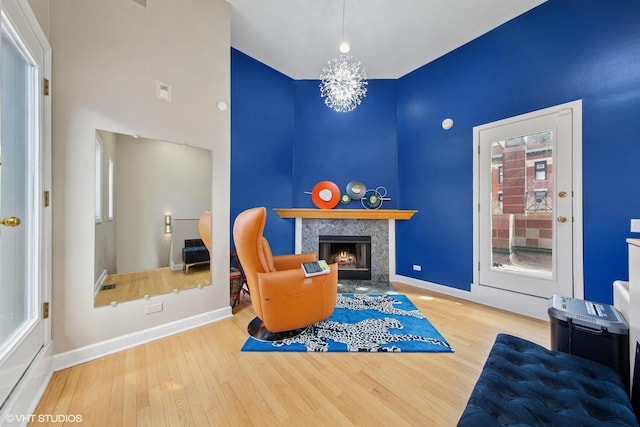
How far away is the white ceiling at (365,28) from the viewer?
257 centimetres

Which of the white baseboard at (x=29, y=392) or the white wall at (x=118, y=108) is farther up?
the white wall at (x=118, y=108)

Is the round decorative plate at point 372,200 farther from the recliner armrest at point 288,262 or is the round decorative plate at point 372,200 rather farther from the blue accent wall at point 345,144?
the recliner armrest at point 288,262

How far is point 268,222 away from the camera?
3.64 m

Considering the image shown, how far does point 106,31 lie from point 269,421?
3024 millimetres

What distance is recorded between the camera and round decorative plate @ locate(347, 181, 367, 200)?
3.76m

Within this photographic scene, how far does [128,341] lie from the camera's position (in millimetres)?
1906

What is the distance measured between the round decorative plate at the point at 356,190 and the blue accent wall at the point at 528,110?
0.69 m

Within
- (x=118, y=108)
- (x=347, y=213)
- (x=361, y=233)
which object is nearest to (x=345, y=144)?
(x=347, y=213)

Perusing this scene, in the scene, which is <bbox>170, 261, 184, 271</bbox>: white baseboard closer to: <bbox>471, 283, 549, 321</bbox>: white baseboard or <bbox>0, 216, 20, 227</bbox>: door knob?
<bbox>0, 216, 20, 227</bbox>: door knob

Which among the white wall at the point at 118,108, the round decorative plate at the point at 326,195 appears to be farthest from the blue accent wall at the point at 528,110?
the white wall at the point at 118,108

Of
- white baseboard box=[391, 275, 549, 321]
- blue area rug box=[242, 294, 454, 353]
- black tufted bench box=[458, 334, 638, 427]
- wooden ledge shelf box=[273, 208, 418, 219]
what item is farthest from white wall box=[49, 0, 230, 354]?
white baseboard box=[391, 275, 549, 321]

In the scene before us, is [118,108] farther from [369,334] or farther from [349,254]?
[349,254]

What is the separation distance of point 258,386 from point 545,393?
149 centimetres

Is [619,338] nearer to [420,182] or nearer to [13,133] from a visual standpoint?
[420,182]
